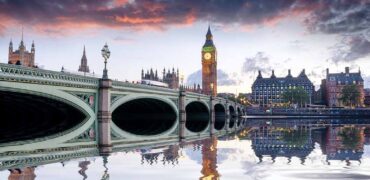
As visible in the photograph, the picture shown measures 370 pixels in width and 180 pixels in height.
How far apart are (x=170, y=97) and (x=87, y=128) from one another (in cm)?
2381

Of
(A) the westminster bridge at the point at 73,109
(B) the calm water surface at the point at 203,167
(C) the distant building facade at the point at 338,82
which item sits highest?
(C) the distant building facade at the point at 338,82

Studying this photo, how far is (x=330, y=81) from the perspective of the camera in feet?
639

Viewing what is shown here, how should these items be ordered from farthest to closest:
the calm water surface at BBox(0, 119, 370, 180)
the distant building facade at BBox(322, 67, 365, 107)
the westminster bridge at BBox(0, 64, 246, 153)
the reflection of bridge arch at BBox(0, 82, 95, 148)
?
the distant building facade at BBox(322, 67, 365, 107) < the reflection of bridge arch at BBox(0, 82, 95, 148) < the westminster bridge at BBox(0, 64, 246, 153) < the calm water surface at BBox(0, 119, 370, 180)

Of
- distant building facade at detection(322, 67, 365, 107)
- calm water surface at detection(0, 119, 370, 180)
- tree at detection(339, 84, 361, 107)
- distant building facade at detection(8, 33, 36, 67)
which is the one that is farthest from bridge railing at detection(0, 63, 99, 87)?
distant building facade at detection(322, 67, 365, 107)

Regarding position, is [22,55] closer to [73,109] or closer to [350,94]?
[350,94]

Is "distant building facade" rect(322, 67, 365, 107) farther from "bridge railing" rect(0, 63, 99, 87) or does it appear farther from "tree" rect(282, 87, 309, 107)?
"bridge railing" rect(0, 63, 99, 87)

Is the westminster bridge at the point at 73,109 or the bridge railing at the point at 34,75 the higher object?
the bridge railing at the point at 34,75

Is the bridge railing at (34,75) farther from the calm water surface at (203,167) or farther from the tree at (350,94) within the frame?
the tree at (350,94)

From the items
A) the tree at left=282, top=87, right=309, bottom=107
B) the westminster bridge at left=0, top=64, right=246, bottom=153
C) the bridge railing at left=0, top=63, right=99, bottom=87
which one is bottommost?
the westminster bridge at left=0, top=64, right=246, bottom=153

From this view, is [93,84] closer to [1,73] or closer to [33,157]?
[1,73]

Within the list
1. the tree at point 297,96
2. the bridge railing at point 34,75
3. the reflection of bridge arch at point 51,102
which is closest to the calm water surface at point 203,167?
the reflection of bridge arch at point 51,102

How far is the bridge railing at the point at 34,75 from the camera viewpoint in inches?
960

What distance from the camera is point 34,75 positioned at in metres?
26.7

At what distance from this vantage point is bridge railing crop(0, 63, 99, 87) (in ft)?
80.0
